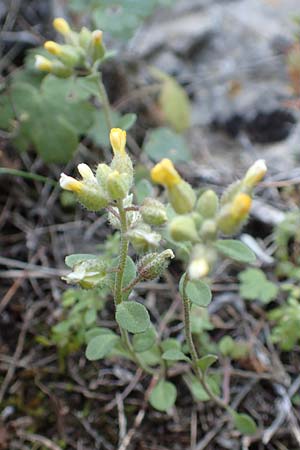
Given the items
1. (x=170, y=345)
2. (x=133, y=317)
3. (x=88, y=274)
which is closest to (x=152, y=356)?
(x=170, y=345)

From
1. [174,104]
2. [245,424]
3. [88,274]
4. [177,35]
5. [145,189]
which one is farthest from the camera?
[177,35]

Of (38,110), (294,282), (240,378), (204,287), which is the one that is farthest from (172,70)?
(204,287)

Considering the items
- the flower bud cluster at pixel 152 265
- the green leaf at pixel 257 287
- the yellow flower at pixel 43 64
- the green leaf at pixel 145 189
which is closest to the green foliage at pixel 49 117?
the yellow flower at pixel 43 64

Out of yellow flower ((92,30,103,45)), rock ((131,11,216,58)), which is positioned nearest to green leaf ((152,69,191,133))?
rock ((131,11,216,58))

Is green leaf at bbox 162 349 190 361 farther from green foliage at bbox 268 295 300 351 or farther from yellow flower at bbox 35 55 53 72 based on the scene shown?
yellow flower at bbox 35 55 53 72

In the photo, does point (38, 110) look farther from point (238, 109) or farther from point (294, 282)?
point (294, 282)

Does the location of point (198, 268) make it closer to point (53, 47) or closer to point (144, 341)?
point (144, 341)

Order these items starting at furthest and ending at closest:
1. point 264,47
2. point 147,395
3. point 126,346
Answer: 1. point 264,47
2. point 147,395
3. point 126,346
